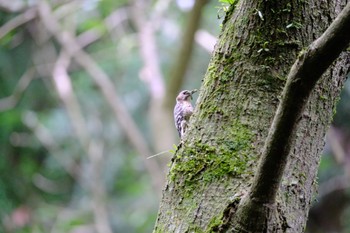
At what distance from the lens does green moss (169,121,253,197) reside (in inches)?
53.7

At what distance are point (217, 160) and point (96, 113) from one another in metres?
6.35

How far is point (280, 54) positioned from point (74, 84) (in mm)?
6489

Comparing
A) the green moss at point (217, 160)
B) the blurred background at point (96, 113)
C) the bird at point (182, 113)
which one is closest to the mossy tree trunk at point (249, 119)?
the green moss at point (217, 160)

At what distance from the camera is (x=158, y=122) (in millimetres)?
4984

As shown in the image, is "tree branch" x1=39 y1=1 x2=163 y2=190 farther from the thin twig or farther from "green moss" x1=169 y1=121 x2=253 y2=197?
"green moss" x1=169 y1=121 x2=253 y2=197

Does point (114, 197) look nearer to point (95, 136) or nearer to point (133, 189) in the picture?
point (133, 189)

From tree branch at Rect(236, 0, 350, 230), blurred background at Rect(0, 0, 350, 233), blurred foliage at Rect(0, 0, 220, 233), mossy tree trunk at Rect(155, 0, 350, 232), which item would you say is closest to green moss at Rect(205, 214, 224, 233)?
mossy tree trunk at Rect(155, 0, 350, 232)

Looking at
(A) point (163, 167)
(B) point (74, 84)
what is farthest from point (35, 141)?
(A) point (163, 167)

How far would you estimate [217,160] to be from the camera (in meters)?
1.38

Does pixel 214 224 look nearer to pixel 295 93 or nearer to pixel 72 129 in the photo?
pixel 295 93

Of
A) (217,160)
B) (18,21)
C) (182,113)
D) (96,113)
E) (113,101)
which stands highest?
(96,113)

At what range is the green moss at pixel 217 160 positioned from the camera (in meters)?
1.36

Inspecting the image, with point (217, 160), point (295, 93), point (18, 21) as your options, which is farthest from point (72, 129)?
point (295, 93)

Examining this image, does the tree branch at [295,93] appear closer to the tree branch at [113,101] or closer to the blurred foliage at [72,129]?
the blurred foliage at [72,129]
